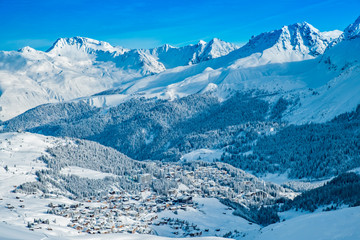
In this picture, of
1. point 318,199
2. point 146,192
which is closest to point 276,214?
point 318,199

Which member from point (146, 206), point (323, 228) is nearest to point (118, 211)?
point (146, 206)

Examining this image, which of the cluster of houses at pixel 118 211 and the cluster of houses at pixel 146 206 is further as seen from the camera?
the cluster of houses at pixel 146 206

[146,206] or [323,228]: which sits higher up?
[146,206]

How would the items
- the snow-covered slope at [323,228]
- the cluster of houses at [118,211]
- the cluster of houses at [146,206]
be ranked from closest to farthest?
the snow-covered slope at [323,228] → the cluster of houses at [118,211] → the cluster of houses at [146,206]

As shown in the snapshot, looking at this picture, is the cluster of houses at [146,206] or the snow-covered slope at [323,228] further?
the cluster of houses at [146,206]

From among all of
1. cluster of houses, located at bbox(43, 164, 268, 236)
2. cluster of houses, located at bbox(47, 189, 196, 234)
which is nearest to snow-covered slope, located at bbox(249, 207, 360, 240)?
cluster of houses, located at bbox(43, 164, 268, 236)

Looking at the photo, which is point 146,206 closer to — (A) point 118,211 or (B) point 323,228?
(A) point 118,211

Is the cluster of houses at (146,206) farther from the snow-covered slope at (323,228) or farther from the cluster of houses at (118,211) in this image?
the snow-covered slope at (323,228)

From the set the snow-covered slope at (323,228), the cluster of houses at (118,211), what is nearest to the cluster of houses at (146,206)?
the cluster of houses at (118,211)

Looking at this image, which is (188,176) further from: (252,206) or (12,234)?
(12,234)

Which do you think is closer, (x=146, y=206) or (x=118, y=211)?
(x=118, y=211)

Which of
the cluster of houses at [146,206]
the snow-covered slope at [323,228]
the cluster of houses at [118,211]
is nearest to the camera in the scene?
the snow-covered slope at [323,228]

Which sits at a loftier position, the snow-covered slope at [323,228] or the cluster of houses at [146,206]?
the cluster of houses at [146,206]
